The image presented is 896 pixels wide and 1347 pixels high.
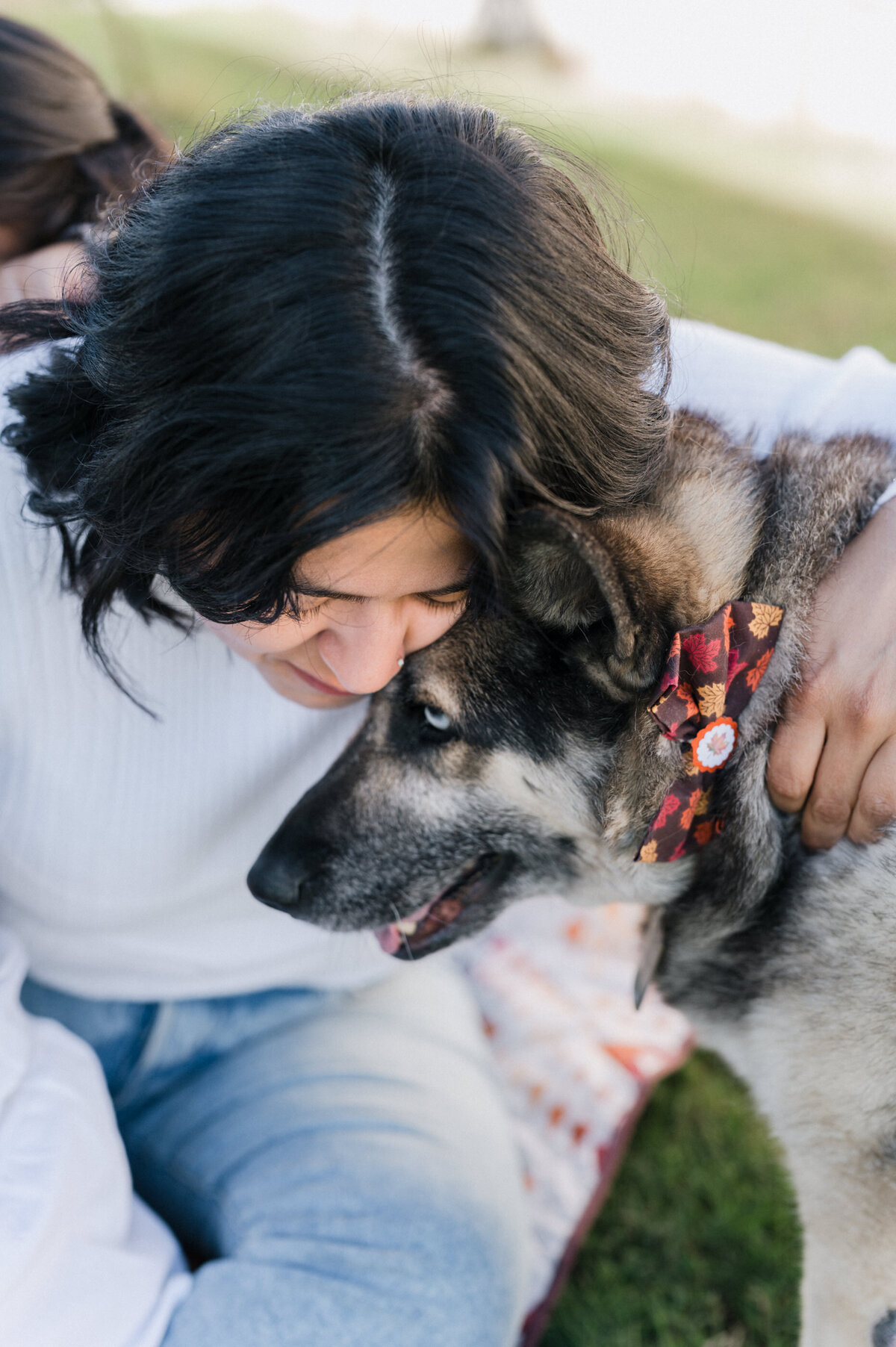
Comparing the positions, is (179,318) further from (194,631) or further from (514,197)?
(194,631)

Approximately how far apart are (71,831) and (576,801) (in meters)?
0.88

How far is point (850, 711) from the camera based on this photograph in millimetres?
1594

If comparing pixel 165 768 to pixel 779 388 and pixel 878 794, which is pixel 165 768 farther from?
pixel 779 388

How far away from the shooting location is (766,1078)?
1.75 metres

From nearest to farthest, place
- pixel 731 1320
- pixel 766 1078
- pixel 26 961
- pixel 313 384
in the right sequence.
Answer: pixel 313 384, pixel 766 1078, pixel 26 961, pixel 731 1320

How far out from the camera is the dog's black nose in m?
1.81

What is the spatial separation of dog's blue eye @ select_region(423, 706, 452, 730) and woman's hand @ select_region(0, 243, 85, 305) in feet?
3.71

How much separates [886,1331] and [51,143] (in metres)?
2.78

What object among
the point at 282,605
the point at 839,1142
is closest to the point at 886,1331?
the point at 839,1142

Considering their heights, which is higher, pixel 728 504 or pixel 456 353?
pixel 456 353

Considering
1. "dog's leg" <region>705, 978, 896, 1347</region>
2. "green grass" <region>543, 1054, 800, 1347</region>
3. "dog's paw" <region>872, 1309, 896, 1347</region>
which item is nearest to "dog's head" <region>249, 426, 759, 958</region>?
"dog's leg" <region>705, 978, 896, 1347</region>

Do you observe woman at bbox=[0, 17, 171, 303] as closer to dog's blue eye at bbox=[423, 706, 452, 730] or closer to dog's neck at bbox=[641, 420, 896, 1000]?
dog's blue eye at bbox=[423, 706, 452, 730]

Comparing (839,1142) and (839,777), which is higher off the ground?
(839,777)

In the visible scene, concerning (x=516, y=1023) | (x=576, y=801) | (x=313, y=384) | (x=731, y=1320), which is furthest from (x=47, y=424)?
(x=731, y=1320)
